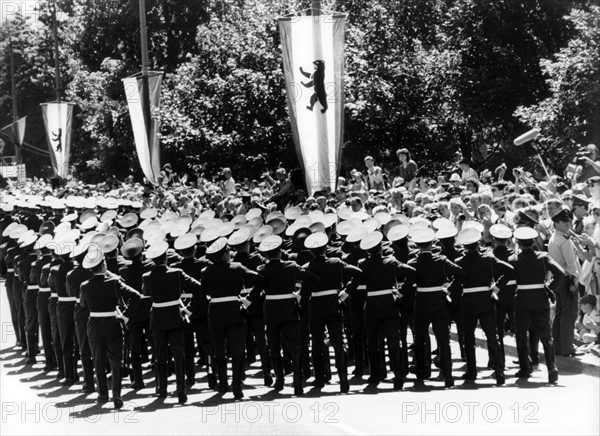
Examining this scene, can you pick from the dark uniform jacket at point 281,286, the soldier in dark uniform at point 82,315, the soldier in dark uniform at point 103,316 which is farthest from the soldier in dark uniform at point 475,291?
the soldier in dark uniform at point 82,315

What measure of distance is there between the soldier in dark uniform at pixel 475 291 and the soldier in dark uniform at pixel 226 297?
2.48 m

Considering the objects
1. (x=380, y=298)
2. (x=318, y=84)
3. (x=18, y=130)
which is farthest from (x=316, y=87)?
(x=18, y=130)

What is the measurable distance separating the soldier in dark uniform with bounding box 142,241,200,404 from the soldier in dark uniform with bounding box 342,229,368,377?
204cm

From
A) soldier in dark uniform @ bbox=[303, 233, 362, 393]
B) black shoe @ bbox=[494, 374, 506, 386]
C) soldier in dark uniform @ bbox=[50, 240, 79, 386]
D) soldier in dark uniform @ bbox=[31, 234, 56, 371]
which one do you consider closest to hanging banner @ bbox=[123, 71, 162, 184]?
soldier in dark uniform @ bbox=[31, 234, 56, 371]

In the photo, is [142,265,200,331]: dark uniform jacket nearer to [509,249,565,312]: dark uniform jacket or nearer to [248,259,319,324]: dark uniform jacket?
[248,259,319,324]: dark uniform jacket

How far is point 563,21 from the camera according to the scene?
2645 centimetres

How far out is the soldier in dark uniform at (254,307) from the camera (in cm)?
1334

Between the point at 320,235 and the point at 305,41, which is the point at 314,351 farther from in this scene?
the point at 305,41

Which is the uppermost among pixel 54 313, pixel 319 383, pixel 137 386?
pixel 54 313

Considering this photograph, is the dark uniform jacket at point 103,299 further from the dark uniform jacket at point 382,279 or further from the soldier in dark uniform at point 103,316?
the dark uniform jacket at point 382,279

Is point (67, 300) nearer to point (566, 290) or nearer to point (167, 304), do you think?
point (167, 304)

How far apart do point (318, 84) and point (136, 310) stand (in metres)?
5.67

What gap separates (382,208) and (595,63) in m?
7.43

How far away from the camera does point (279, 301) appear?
12.7 metres
